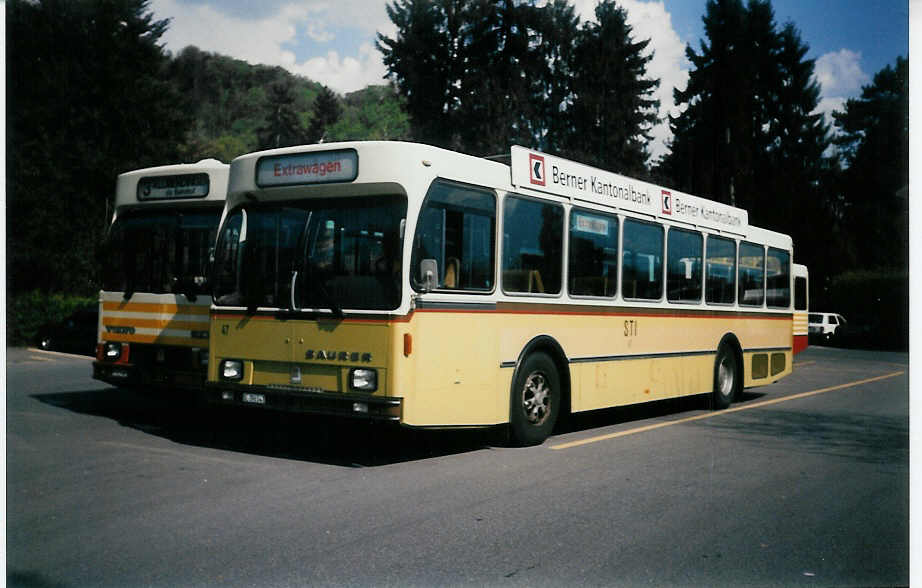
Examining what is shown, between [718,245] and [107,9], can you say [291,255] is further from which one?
[107,9]

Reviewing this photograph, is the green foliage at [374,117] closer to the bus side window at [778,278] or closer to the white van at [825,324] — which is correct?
the bus side window at [778,278]

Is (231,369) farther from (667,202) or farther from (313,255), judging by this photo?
(667,202)

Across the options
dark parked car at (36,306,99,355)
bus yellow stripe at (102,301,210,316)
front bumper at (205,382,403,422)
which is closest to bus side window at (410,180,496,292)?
front bumper at (205,382,403,422)

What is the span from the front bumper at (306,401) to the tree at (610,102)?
59.6 feet

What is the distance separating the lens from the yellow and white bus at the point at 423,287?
788 cm

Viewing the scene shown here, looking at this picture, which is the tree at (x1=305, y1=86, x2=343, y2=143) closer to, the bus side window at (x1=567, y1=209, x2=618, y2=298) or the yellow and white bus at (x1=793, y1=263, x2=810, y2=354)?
the yellow and white bus at (x1=793, y1=263, x2=810, y2=354)

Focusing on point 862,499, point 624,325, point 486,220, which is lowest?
point 862,499

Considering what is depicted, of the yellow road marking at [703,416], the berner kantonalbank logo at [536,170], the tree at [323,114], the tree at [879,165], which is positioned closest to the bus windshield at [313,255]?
the berner kantonalbank logo at [536,170]

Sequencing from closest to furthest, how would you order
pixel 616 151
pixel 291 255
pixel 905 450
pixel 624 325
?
pixel 291 255
pixel 905 450
pixel 624 325
pixel 616 151

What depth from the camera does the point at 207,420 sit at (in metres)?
11.2

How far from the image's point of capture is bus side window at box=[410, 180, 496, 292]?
7.96 m

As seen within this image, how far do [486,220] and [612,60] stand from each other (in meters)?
20.4

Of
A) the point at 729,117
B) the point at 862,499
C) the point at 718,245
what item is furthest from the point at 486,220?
the point at 729,117

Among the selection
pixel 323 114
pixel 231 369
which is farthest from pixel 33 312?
pixel 323 114
